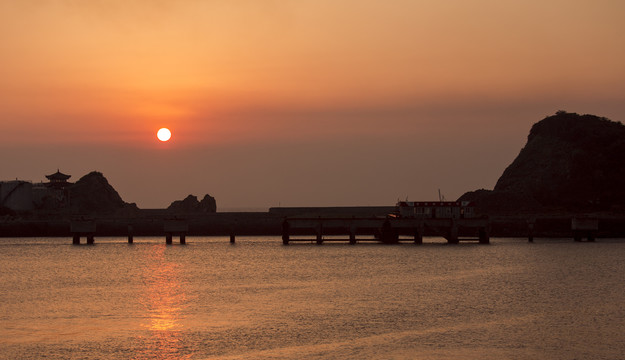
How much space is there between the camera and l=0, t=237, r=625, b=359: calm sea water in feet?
107

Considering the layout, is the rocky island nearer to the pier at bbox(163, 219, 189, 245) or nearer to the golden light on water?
the pier at bbox(163, 219, 189, 245)

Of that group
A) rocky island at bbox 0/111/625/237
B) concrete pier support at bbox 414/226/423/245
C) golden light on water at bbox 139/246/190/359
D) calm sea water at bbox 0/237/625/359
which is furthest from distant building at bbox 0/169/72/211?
golden light on water at bbox 139/246/190/359

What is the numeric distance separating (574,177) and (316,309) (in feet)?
493

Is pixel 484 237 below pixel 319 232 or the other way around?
below

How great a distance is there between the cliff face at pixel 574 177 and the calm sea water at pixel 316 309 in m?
90.2

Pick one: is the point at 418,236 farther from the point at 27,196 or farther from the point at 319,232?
the point at 27,196

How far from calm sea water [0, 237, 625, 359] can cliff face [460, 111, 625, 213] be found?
296 ft

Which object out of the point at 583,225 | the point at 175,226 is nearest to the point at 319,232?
the point at 175,226

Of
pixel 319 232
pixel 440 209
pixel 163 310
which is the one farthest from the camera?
pixel 440 209

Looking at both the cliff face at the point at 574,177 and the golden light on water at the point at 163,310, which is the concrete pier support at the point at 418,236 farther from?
the cliff face at the point at 574,177

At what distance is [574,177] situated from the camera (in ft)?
597

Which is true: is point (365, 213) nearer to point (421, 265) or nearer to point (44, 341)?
point (421, 265)

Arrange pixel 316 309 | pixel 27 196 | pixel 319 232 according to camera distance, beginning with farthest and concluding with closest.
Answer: pixel 27 196, pixel 319 232, pixel 316 309

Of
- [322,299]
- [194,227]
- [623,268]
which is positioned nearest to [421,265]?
[623,268]
